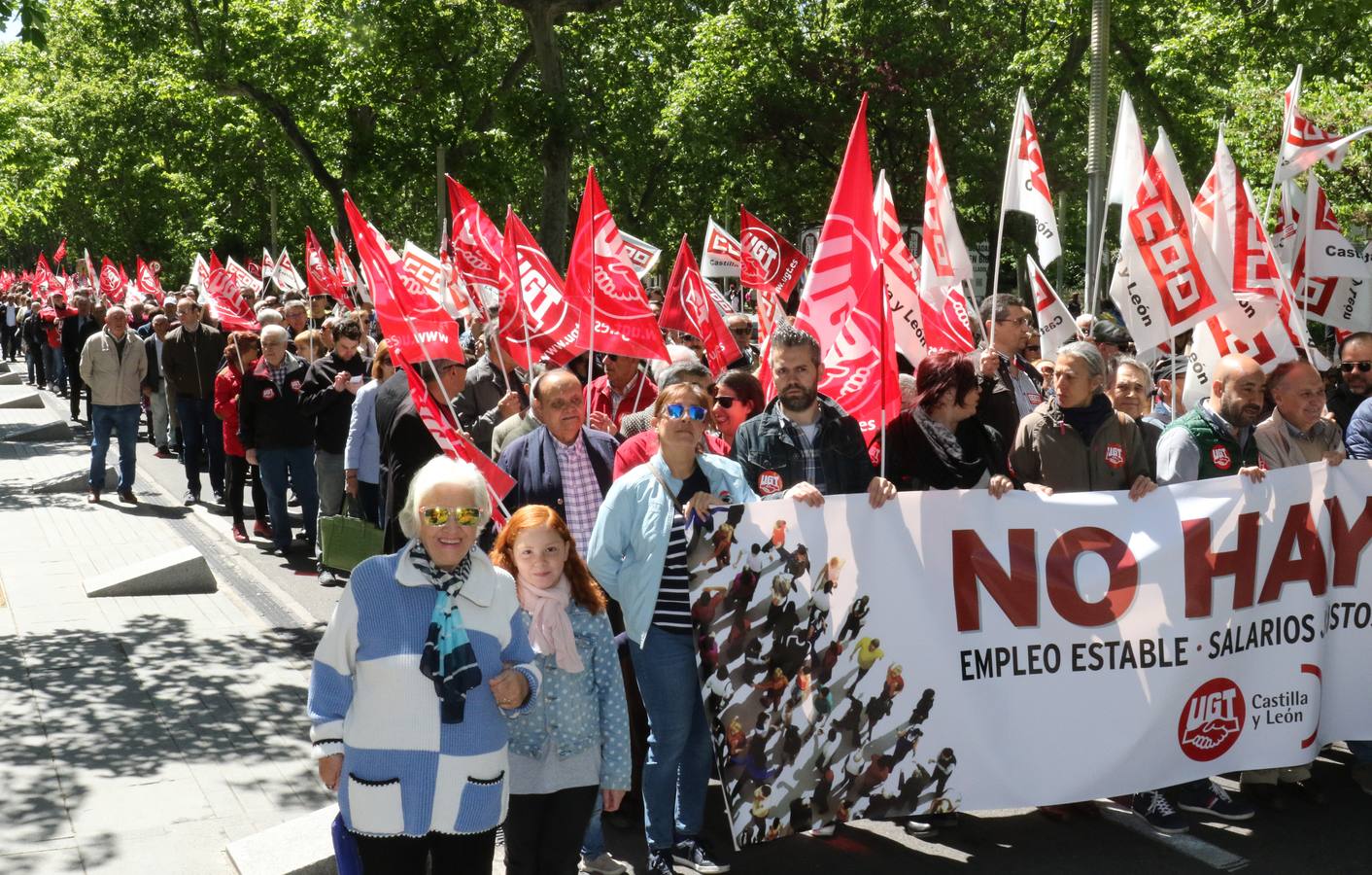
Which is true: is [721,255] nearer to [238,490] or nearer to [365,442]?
[238,490]

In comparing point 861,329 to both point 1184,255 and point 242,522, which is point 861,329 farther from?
point 242,522

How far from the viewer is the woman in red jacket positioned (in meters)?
11.8

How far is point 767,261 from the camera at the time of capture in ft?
44.2

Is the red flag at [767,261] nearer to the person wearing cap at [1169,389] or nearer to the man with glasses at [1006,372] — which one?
the person wearing cap at [1169,389]

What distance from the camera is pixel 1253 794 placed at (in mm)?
6047

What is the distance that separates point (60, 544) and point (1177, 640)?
905 cm

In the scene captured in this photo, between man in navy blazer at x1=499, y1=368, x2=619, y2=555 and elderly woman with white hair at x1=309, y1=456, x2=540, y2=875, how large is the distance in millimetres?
2161

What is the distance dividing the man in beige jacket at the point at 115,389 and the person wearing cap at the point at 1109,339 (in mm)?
8395

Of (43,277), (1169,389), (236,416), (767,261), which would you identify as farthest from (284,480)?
(43,277)

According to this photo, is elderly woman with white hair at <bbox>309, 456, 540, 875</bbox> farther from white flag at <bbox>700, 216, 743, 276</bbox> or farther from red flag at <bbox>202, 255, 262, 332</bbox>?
red flag at <bbox>202, 255, 262, 332</bbox>

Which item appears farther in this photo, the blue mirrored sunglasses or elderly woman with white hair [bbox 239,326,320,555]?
elderly woman with white hair [bbox 239,326,320,555]

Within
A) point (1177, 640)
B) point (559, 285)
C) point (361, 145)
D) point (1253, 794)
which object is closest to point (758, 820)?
point (1177, 640)

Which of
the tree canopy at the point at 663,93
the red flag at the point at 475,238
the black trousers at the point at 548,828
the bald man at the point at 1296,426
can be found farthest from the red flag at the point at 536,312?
the tree canopy at the point at 663,93

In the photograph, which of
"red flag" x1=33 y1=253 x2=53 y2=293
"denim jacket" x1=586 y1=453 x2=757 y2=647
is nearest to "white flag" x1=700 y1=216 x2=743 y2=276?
"denim jacket" x1=586 y1=453 x2=757 y2=647
